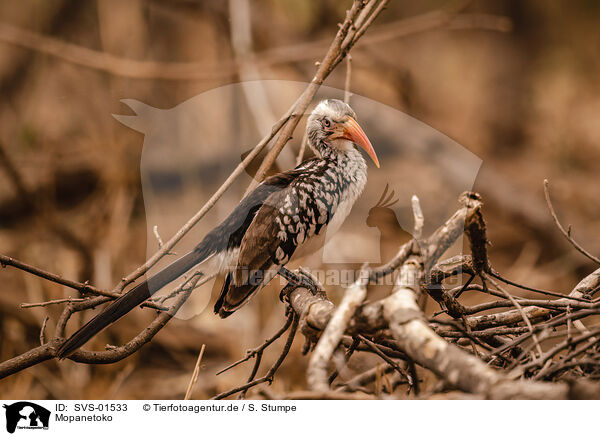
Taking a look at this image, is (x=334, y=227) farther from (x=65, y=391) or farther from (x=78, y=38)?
(x=78, y=38)

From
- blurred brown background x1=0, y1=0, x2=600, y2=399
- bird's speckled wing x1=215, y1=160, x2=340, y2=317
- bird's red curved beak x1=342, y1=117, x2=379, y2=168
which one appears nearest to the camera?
bird's speckled wing x1=215, y1=160, x2=340, y2=317

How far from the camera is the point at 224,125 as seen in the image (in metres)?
1.99

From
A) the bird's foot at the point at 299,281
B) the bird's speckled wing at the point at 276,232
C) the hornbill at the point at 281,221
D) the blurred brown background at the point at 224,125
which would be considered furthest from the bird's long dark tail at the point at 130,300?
the blurred brown background at the point at 224,125

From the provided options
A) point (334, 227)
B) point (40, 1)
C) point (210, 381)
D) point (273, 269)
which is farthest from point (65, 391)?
point (40, 1)

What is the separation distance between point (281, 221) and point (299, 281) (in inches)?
6.8

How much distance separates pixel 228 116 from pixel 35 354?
1.14 meters

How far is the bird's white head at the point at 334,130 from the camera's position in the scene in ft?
4.39

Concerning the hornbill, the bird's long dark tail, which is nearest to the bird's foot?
the hornbill

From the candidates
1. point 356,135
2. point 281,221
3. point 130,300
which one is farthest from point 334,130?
point 130,300

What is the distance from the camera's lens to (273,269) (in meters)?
1.26
